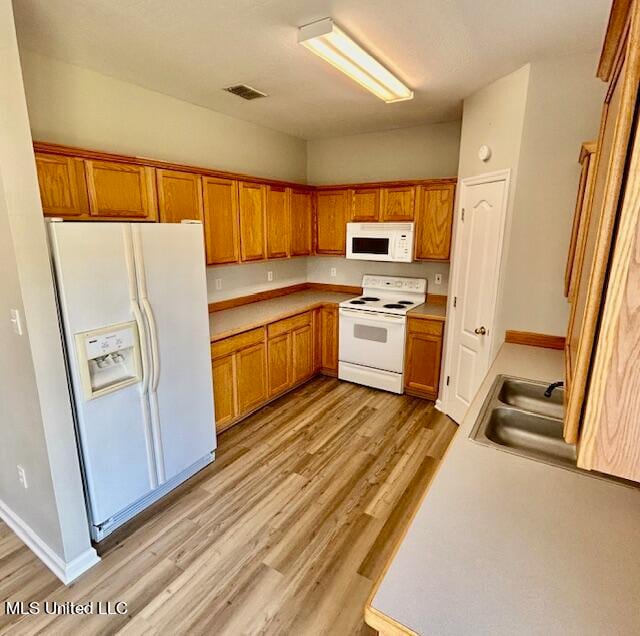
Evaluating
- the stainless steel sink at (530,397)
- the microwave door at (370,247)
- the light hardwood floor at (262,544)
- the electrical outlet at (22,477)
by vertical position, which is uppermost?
the microwave door at (370,247)

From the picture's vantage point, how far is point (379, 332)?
3930 mm

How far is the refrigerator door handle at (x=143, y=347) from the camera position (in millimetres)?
2150

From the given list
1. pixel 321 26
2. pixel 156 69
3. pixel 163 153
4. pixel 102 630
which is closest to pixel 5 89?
pixel 156 69

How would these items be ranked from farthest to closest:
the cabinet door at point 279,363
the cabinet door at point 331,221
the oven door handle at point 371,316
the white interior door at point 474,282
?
the cabinet door at point 331,221, the oven door handle at point 371,316, the cabinet door at point 279,363, the white interior door at point 474,282

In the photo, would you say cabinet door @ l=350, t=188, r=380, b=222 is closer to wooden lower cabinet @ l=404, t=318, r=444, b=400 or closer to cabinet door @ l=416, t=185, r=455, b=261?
cabinet door @ l=416, t=185, r=455, b=261

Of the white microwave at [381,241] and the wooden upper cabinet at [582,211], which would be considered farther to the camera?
the white microwave at [381,241]

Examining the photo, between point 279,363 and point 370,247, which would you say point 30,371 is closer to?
point 279,363

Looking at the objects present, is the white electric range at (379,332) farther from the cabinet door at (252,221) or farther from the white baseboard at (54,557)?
the white baseboard at (54,557)

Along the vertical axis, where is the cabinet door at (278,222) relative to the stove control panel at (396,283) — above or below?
above

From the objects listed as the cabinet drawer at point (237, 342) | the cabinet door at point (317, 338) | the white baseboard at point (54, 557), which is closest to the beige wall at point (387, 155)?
the cabinet door at point (317, 338)

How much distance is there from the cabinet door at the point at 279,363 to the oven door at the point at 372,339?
649 mm

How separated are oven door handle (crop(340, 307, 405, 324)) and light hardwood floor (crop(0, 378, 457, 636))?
42.8 inches

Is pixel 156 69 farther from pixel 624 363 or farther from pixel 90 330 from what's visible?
pixel 624 363

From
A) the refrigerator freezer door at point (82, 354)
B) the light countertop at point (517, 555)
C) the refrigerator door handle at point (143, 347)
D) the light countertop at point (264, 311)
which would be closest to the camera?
Result: the light countertop at point (517, 555)
